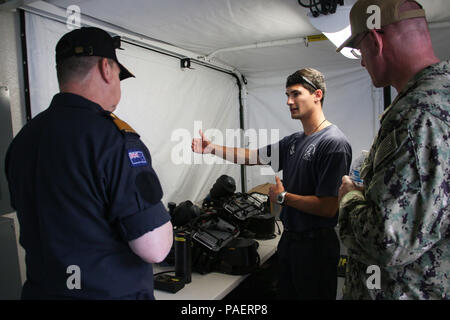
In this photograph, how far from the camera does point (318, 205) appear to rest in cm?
187

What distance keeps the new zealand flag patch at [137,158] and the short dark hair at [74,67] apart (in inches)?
13.6

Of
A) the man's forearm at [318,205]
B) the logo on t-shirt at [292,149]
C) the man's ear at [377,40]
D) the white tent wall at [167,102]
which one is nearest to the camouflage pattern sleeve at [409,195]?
the man's ear at [377,40]

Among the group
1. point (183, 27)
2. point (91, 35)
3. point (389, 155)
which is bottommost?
point (389, 155)

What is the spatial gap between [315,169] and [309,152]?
11 cm

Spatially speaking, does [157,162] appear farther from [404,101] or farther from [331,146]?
[404,101]

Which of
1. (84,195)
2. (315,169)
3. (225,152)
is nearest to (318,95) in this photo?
(315,169)

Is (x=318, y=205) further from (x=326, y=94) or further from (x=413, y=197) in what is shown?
(x=326, y=94)

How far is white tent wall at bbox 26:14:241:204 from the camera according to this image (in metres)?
1.99

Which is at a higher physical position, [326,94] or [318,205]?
[326,94]

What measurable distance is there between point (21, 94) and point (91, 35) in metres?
0.99

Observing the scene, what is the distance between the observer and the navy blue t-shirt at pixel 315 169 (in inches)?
74.3

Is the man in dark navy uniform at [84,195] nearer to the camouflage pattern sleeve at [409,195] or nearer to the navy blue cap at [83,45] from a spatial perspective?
the navy blue cap at [83,45]
